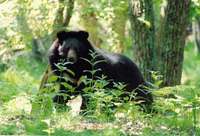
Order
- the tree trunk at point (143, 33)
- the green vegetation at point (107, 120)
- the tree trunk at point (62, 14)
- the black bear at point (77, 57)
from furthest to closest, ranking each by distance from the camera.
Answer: the tree trunk at point (62, 14)
the tree trunk at point (143, 33)
the black bear at point (77, 57)
the green vegetation at point (107, 120)

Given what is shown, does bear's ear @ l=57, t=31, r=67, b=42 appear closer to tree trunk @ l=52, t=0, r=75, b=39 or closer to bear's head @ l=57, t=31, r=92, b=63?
bear's head @ l=57, t=31, r=92, b=63

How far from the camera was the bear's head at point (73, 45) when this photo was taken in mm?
9680

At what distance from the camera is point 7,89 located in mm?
9625

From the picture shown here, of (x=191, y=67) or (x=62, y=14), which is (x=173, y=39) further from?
(x=191, y=67)

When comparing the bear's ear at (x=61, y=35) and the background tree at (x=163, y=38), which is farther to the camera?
the background tree at (x=163, y=38)

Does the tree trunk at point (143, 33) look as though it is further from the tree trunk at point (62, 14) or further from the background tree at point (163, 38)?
the tree trunk at point (62, 14)

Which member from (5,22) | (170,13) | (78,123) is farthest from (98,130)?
(5,22)

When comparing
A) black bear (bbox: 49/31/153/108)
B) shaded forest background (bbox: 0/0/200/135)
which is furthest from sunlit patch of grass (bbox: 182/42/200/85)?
black bear (bbox: 49/31/153/108)

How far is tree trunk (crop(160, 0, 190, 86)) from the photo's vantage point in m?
11.1

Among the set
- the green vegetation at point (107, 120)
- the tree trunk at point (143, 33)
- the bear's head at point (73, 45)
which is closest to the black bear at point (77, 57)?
the bear's head at point (73, 45)

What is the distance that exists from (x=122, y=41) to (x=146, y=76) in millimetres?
5872

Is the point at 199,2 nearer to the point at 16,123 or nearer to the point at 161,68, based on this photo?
the point at 161,68

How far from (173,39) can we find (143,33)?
584mm

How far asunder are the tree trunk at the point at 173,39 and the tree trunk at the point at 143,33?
222 millimetres
